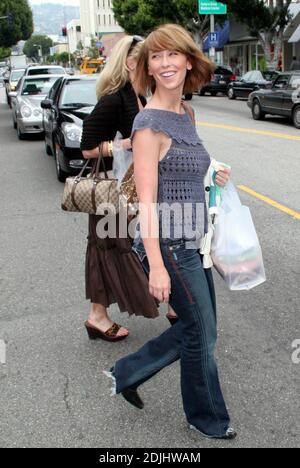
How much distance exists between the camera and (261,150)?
481 inches

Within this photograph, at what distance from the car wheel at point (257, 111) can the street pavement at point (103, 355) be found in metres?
12.1

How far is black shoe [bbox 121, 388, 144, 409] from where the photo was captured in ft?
9.63

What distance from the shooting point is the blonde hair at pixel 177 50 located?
2.36 metres

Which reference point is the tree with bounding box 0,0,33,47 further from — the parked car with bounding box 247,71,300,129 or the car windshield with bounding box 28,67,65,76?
the parked car with bounding box 247,71,300,129

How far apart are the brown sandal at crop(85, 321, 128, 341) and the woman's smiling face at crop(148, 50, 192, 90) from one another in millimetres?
1959

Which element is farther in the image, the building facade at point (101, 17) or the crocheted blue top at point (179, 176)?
the building facade at point (101, 17)

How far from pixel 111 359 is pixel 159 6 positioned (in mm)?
40111

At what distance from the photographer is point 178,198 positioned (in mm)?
2396

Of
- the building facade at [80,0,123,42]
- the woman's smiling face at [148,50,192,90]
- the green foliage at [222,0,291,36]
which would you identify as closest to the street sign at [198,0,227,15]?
the green foliage at [222,0,291,36]

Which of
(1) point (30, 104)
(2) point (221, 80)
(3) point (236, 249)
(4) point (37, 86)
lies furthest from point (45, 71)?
(3) point (236, 249)

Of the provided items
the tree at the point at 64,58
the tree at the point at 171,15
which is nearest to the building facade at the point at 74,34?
the tree at the point at 64,58

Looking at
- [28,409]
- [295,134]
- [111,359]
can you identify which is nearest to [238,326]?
[111,359]

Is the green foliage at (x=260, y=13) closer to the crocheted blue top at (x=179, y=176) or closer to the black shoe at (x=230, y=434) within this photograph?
the crocheted blue top at (x=179, y=176)

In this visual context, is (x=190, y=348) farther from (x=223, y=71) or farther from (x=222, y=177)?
(x=223, y=71)
